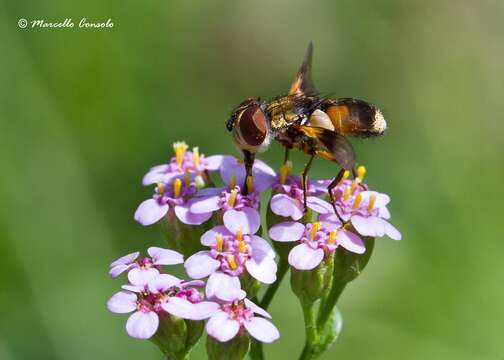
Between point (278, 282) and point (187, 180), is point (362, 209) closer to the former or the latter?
point (278, 282)

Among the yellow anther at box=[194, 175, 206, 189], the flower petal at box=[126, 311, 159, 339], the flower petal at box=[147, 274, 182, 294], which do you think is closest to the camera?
the flower petal at box=[126, 311, 159, 339]

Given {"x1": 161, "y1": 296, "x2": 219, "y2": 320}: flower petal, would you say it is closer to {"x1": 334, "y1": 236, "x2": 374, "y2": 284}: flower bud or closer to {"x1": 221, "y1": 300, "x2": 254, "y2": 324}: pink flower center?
{"x1": 221, "y1": 300, "x2": 254, "y2": 324}: pink flower center

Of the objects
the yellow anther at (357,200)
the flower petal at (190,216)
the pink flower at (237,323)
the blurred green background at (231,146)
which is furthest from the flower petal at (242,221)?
the blurred green background at (231,146)

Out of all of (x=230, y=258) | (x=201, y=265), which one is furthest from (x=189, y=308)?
(x=230, y=258)

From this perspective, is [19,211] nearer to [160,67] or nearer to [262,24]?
[160,67]

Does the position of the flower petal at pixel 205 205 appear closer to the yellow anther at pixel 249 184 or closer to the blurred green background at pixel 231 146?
the yellow anther at pixel 249 184

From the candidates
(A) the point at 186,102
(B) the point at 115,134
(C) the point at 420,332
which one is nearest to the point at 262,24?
(A) the point at 186,102

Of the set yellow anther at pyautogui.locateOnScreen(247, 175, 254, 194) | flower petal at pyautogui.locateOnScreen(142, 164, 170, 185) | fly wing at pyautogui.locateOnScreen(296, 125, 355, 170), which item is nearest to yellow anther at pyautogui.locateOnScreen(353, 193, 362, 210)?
fly wing at pyautogui.locateOnScreen(296, 125, 355, 170)
